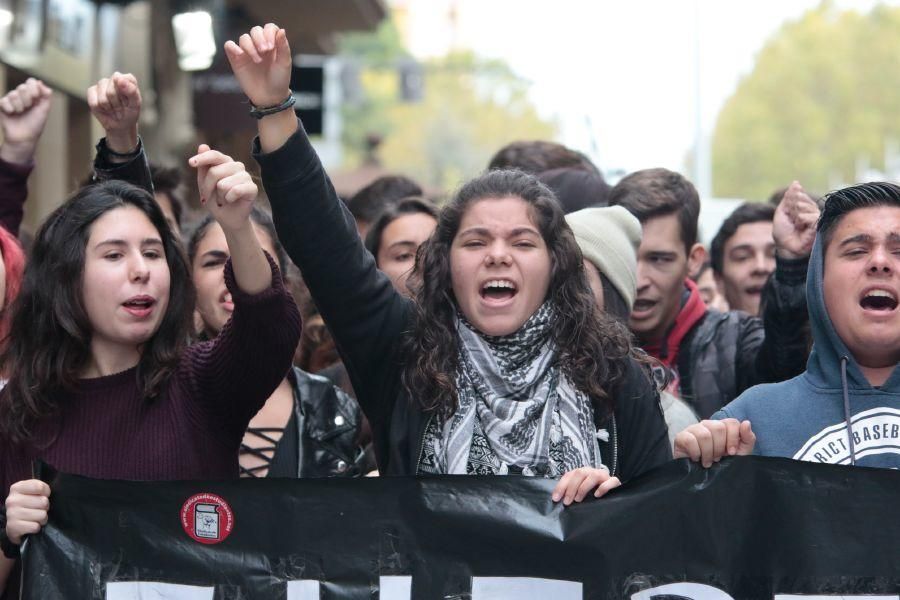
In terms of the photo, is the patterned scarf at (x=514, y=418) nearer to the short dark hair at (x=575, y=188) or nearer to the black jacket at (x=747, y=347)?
A: the black jacket at (x=747, y=347)

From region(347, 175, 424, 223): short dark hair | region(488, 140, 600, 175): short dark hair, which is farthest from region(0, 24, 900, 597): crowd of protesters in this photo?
region(347, 175, 424, 223): short dark hair

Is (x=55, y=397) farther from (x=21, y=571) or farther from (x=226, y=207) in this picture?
(x=226, y=207)

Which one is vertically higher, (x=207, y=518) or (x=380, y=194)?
(x=380, y=194)

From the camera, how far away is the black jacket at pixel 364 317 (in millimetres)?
3170

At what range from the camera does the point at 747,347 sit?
439cm

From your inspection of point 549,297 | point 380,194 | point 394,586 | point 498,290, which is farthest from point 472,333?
point 380,194

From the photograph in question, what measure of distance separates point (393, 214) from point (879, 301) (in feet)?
6.94

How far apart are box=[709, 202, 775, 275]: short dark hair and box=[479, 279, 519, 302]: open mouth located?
2.68m

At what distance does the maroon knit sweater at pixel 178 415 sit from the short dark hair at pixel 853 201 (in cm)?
122

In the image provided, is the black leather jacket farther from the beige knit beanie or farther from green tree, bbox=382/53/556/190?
green tree, bbox=382/53/556/190

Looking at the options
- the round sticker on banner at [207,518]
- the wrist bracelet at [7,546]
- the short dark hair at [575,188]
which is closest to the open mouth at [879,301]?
the round sticker on banner at [207,518]

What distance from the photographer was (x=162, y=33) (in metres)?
14.6

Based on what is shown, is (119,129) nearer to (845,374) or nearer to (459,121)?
(845,374)

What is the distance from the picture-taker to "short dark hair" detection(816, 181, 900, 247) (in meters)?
3.24
